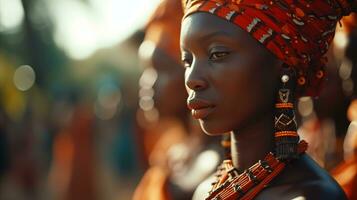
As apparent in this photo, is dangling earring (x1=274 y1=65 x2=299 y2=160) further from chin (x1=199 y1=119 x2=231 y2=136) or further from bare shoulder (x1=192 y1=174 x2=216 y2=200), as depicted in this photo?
bare shoulder (x1=192 y1=174 x2=216 y2=200)

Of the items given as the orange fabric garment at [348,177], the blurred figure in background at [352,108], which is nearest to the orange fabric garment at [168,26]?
the blurred figure in background at [352,108]

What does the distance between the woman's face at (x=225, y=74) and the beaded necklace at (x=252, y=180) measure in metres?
0.19

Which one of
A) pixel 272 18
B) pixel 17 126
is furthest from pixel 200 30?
pixel 17 126

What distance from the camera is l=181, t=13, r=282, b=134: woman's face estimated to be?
3.17 meters

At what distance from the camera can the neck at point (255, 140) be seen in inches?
130

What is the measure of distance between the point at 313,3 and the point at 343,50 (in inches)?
67.7

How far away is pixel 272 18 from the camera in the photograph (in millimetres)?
3215

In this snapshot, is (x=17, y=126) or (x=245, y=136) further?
(x=17, y=126)

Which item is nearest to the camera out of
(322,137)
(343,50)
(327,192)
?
(327,192)

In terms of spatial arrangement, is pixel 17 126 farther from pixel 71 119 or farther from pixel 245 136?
pixel 245 136

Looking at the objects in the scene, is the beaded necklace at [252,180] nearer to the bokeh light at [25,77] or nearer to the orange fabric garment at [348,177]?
the orange fabric garment at [348,177]

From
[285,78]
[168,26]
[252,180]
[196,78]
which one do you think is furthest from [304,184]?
[168,26]

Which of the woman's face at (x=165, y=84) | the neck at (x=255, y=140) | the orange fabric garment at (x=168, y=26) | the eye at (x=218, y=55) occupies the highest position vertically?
the orange fabric garment at (x=168, y=26)

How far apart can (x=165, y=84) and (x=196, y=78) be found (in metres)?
2.58
